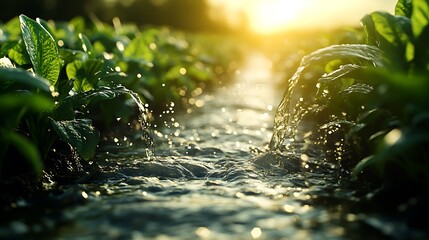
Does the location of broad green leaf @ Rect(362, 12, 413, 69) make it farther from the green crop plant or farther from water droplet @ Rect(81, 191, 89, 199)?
water droplet @ Rect(81, 191, 89, 199)

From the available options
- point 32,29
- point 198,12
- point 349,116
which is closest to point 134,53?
point 32,29

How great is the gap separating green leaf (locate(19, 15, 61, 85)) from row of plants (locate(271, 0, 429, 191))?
5.14 ft

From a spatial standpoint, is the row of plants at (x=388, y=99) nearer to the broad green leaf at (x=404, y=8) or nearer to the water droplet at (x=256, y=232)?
the broad green leaf at (x=404, y=8)

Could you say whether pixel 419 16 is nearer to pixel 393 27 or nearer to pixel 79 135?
pixel 393 27

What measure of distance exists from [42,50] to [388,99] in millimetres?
2171

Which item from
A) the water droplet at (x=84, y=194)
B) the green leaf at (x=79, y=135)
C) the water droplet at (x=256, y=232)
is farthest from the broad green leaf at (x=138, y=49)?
the water droplet at (x=256, y=232)

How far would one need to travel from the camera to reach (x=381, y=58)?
2.78 metres

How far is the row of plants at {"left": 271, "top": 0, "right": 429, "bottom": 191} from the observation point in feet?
7.06

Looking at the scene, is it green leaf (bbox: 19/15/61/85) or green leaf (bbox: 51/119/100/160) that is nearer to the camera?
green leaf (bbox: 51/119/100/160)

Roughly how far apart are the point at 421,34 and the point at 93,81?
7.47 feet

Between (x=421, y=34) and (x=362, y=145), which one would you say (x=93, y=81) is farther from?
(x=421, y=34)

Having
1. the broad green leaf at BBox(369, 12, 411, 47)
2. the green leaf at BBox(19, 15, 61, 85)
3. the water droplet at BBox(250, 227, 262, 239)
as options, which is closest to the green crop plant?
the green leaf at BBox(19, 15, 61, 85)

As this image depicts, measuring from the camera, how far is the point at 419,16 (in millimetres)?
2568

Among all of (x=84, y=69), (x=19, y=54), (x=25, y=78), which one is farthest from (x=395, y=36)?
(x=19, y=54)
